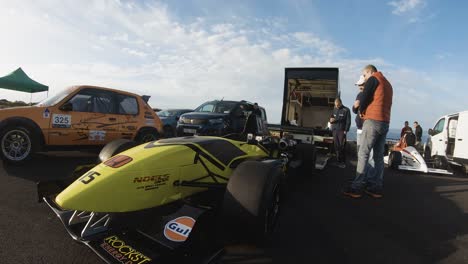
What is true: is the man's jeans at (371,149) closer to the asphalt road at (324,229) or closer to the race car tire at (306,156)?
the asphalt road at (324,229)

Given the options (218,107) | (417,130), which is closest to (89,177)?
(218,107)

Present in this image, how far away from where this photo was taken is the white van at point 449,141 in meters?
8.21

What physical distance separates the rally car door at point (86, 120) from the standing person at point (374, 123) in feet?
15.4

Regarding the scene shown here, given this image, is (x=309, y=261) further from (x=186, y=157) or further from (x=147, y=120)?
(x=147, y=120)

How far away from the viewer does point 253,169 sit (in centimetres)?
246

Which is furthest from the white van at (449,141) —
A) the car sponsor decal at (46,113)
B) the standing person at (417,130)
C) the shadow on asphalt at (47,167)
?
the car sponsor decal at (46,113)

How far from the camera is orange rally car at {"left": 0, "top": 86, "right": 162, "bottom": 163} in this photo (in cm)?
490

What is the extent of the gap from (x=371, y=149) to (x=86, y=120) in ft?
16.9

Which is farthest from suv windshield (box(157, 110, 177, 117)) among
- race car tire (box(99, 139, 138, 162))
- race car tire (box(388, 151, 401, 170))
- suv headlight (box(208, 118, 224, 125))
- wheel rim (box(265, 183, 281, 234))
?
wheel rim (box(265, 183, 281, 234))

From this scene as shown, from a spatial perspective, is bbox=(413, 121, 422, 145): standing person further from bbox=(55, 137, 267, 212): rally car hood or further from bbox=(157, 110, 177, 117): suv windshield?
bbox=(55, 137, 267, 212): rally car hood

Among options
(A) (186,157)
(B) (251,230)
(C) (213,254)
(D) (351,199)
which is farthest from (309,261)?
(D) (351,199)

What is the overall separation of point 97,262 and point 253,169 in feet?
4.44

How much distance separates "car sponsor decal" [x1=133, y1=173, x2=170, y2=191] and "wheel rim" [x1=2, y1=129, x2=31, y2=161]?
13.0ft

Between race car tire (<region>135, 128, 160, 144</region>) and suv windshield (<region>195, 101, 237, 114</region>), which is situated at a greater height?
suv windshield (<region>195, 101, 237, 114</region>)
